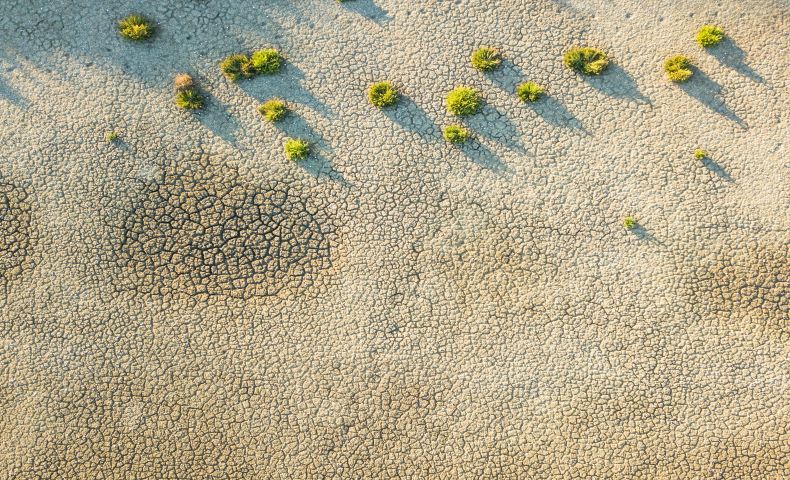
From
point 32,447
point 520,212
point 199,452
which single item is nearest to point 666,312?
point 520,212

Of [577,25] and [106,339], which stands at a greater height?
[577,25]

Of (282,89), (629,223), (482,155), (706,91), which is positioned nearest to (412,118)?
(482,155)

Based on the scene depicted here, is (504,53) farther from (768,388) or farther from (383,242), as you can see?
(768,388)

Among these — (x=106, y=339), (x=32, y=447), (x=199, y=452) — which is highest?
(x=106, y=339)

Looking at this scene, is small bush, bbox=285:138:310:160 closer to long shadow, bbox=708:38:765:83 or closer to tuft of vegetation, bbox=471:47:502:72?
tuft of vegetation, bbox=471:47:502:72

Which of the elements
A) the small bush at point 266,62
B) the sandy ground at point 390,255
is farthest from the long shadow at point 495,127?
the small bush at point 266,62

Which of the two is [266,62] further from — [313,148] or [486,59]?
[486,59]

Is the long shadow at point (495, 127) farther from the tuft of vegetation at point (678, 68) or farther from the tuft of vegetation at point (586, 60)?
→ the tuft of vegetation at point (678, 68)
